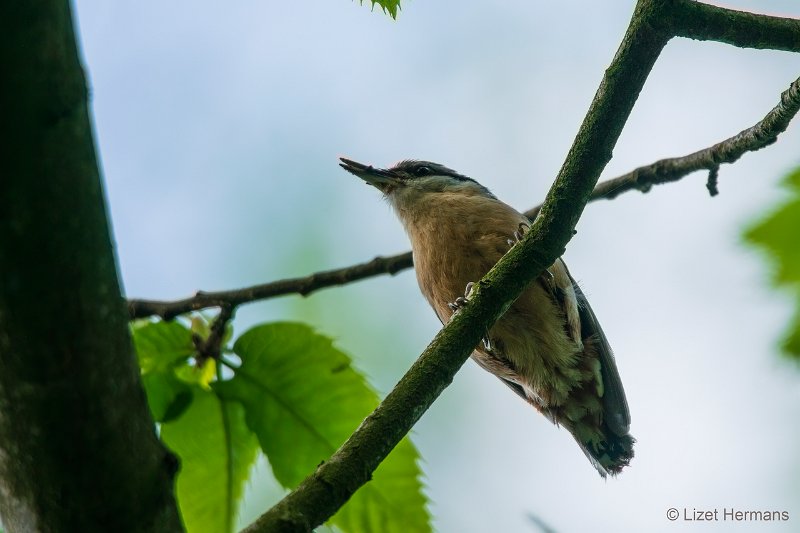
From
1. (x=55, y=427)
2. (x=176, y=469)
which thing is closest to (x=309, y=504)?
(x=176, y=469)

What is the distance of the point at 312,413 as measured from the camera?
339cm

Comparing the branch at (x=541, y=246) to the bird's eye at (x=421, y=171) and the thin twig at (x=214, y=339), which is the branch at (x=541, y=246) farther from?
the bird's eye at (x=421, y=171)

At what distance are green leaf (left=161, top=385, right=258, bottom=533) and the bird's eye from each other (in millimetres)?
2991

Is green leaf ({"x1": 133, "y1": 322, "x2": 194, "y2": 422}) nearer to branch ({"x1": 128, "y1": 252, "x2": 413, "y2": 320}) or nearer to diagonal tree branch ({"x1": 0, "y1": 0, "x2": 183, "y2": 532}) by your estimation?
branch ({"x1": 128, "y1": 252, "x2": 413, "y2": 320})

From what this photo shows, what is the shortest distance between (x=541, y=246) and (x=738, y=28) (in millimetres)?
946

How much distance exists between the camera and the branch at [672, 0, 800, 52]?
2877mm

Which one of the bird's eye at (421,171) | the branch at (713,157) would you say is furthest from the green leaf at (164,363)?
the bird's eye at (421,171)

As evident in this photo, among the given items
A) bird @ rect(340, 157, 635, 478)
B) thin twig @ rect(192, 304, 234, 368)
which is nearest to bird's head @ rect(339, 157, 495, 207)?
bird @ rect(340, 157, 635, 478)

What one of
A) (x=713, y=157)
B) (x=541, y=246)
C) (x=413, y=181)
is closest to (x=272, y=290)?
(x=541, y=246)

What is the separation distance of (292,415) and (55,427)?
1.76 m

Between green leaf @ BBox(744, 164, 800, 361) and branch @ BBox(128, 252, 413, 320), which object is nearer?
green leaf @ BBox(744, 164, 800, 361)

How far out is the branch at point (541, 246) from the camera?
257cm

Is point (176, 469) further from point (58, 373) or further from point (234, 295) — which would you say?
point (234, 295)

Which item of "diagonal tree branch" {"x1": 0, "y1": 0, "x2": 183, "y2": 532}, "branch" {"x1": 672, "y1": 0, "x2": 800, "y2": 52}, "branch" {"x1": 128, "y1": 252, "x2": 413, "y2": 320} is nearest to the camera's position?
"diagonal tree branch" {"x1": 0, "y1": 0, "x2": 183, "y2": 532}
